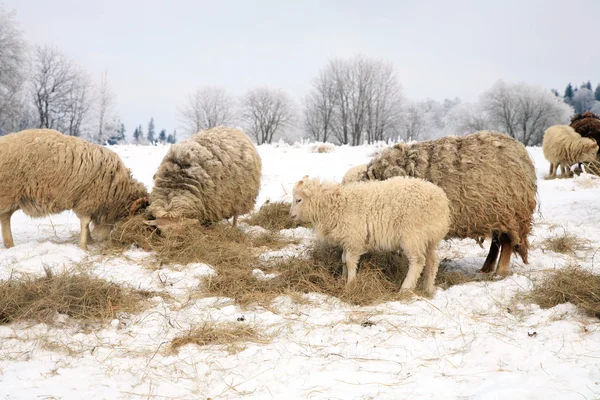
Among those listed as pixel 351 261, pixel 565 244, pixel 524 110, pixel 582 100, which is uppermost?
pixel 582 100

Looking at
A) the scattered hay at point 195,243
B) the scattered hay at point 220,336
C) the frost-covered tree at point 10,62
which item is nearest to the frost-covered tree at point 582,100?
the frost-covered tree at point 10,62

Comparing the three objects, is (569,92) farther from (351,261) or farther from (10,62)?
(351,261)

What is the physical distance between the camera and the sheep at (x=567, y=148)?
620 inches

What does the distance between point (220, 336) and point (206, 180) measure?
4.37m

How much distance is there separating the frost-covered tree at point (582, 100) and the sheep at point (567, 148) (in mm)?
84723

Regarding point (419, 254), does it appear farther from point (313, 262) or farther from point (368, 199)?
point (313, 262)

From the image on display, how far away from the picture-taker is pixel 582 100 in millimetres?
→ 90750

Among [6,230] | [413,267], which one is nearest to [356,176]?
[413,267]

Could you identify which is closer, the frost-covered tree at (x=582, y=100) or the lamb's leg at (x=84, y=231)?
the lamb's leg at (x=84, y=231)

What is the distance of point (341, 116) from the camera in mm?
55406

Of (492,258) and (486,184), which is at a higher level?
(486,184)

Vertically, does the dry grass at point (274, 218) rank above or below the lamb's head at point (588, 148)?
below

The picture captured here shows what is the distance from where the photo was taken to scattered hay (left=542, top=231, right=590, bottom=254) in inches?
284

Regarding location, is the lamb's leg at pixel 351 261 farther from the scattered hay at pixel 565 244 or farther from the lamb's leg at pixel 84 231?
the lamb's leg at pixel 84 231
